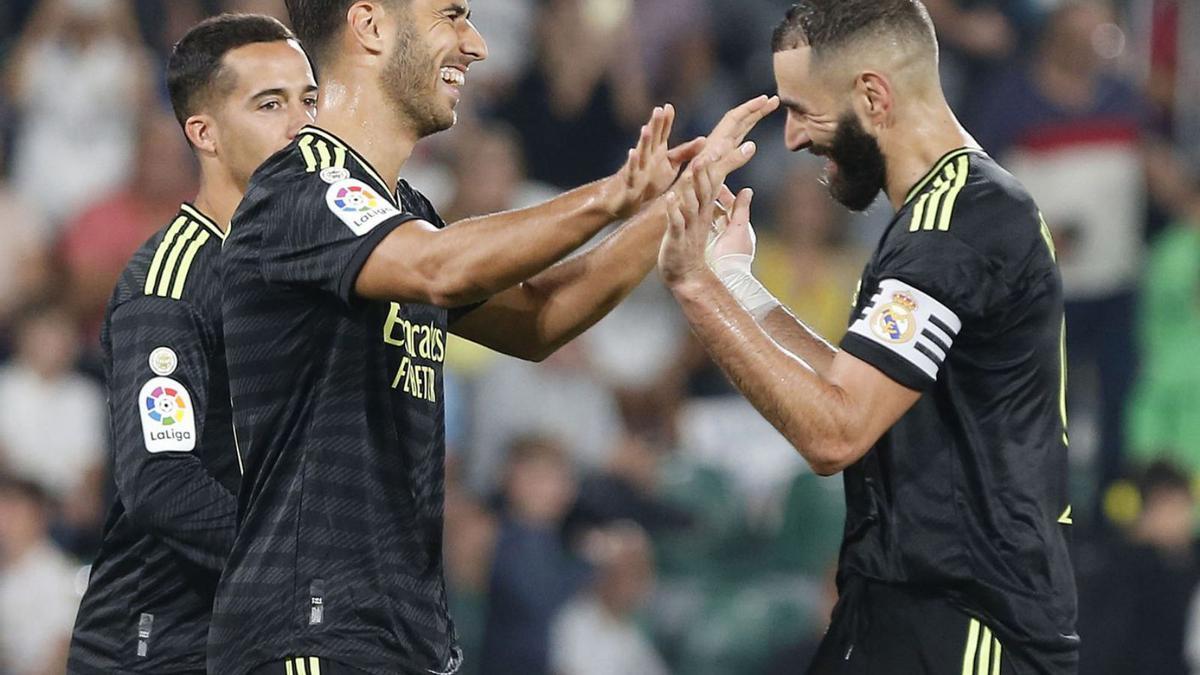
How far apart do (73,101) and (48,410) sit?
1.68m

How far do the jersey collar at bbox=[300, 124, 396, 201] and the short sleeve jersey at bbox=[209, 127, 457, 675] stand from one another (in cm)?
1

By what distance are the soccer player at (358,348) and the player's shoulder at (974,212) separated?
403mm

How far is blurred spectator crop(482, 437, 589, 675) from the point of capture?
8445 mm

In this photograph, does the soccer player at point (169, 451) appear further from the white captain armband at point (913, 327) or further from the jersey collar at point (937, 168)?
the jersey collar at point (937, 168)

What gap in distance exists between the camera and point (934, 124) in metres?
4.09

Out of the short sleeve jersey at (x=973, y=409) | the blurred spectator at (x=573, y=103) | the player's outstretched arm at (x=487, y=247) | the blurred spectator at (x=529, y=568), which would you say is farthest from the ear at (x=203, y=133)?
the blurred spectator at (x=573, y=103)

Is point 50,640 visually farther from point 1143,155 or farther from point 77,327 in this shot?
point 1143,155

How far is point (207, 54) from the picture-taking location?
4762mm

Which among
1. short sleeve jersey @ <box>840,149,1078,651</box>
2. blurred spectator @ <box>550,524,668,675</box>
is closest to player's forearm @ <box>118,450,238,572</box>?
short sleeve jersey @ <box>840,149,1078,651</box>

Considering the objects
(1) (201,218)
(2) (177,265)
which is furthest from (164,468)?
(1) (201,218)

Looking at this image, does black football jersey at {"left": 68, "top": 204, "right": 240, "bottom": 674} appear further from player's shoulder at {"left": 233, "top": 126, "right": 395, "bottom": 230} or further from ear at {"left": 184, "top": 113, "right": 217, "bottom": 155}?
player's shoulder at {"left": 233, "top": 126, "right": 395, "bottom": 230}

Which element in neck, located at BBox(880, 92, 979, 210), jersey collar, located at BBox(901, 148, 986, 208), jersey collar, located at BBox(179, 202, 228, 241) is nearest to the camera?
jersey collar, located at BBox(901, 148, 986, 208)

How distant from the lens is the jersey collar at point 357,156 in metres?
3.74

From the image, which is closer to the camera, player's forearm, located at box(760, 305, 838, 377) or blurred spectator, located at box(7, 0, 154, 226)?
player's forearm, located at box(760, 305, 838, 377)
